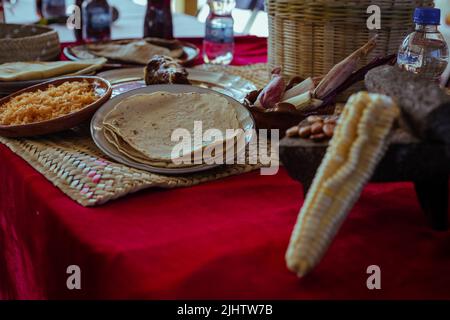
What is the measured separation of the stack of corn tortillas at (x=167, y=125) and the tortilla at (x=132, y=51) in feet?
1.75

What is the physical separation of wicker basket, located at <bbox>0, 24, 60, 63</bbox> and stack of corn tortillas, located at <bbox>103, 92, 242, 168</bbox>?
53 cm

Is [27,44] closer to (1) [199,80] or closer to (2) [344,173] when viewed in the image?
(1) [199,80]

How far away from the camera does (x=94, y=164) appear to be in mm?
853

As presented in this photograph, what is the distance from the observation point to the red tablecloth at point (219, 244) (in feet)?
1.97

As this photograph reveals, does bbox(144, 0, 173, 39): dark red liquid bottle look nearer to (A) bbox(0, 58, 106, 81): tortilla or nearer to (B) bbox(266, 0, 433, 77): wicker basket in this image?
(A) bbox(0, 58, 106, 81): tortilla

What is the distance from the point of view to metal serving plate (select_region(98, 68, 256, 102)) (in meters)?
1.27

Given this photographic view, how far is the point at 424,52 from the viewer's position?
104 cm

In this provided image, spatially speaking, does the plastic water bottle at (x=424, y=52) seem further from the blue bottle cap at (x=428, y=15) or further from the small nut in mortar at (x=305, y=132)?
the small nut in mortar at (x=305, y=132)

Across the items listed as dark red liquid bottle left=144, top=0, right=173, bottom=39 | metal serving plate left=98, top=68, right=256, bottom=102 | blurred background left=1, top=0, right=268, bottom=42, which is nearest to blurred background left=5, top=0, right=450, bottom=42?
blurred background left=1, top=0, right=268, bottom=42

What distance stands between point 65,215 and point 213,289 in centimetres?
25

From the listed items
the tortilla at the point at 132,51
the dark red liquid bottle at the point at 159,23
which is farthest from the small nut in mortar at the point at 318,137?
the dark red liquid bottle at the point at 159,23

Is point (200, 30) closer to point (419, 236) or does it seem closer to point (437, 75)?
point (437, 75)

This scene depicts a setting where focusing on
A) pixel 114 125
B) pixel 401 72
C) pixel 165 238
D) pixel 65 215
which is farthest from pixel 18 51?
pixel 401 72

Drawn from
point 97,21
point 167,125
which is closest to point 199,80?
point 167,125
